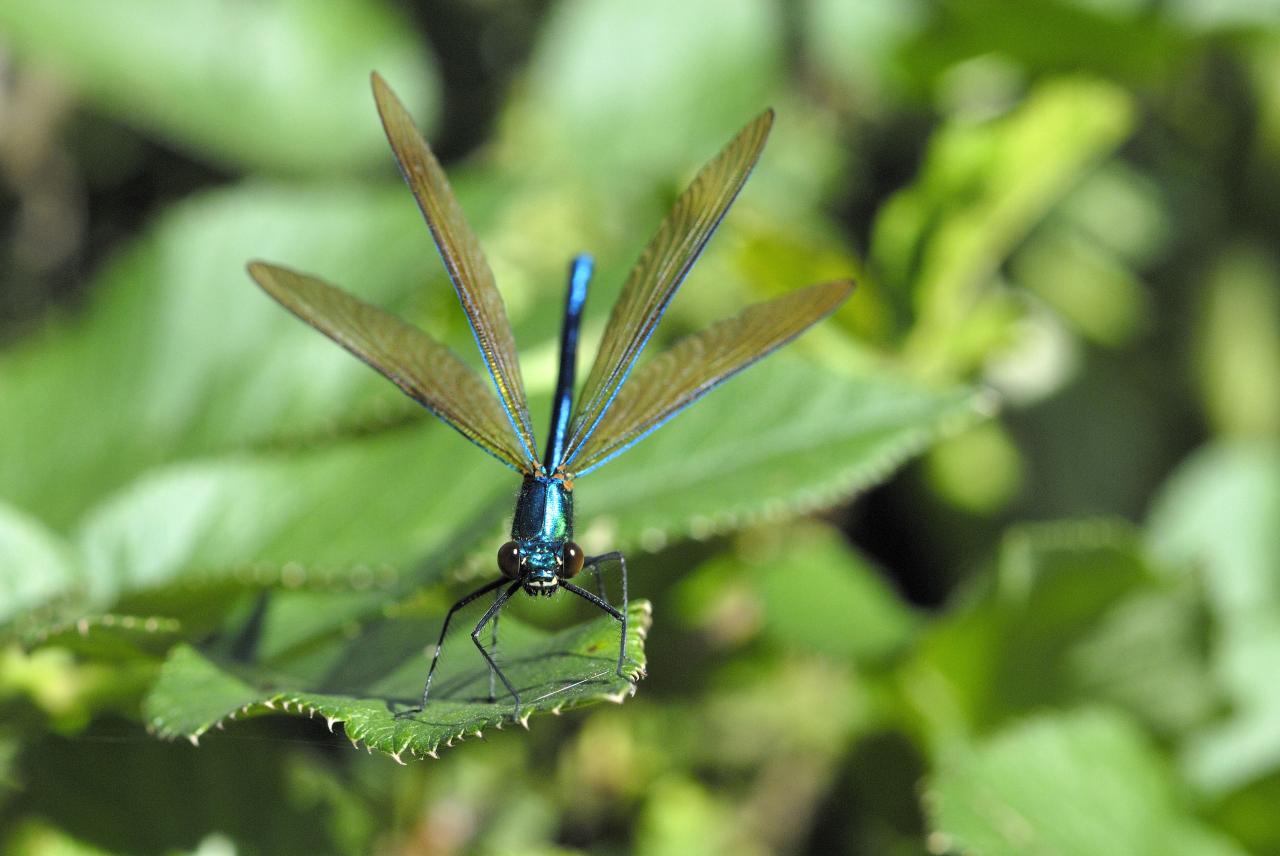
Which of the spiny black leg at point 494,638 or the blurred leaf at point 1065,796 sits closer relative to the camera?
the spiny black leg at point 494,638

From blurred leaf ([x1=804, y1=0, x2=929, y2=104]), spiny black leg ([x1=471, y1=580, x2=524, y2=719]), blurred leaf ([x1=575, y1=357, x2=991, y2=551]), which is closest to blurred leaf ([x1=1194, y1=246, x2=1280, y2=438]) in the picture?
blurred leaf ([x1=804, y1=0, x2=929, y2=104])

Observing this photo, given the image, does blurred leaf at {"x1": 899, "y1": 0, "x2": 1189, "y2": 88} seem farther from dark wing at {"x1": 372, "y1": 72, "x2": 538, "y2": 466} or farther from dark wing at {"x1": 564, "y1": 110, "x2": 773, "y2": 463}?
dark wing at {"x1": 372, "y1": 72, "x2": 538, "y2": 466}

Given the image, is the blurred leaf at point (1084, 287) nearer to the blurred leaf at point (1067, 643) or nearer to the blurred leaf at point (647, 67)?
the blurred leaf at point (647, 67)

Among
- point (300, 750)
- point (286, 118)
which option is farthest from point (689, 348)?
point (286, 118)

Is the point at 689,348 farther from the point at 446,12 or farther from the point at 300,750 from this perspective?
the point at 446,12

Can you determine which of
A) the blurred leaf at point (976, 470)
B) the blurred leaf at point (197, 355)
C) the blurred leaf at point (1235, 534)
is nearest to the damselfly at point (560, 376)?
the blurred leaf at point (197, 355)

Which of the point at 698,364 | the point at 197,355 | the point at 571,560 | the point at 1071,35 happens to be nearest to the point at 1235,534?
the point at 1071,35

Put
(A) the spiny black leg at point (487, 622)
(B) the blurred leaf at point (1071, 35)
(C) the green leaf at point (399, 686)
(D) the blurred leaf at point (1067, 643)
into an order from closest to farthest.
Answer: (C) the green leaf at point (399, 686) → (A) the spiny black leg at point (487, 622) → (D) the blurred leaf at point (1067, 643) → (B) the blurred leaf at point (1071, 35)
